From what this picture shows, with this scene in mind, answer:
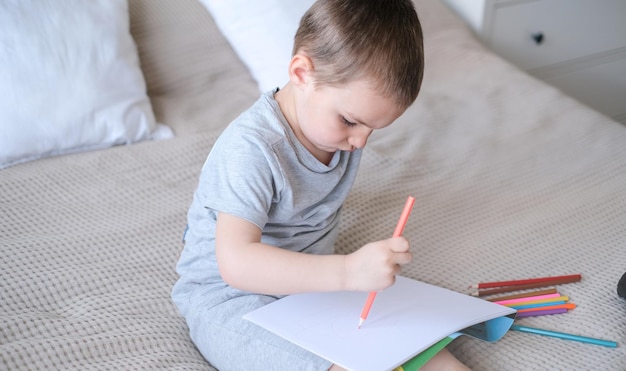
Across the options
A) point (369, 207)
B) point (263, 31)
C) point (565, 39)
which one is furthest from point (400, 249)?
point (565, 39)

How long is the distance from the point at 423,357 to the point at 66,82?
947 mm

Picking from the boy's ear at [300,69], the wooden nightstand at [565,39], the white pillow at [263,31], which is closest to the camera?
the boy's ear at [300,69]

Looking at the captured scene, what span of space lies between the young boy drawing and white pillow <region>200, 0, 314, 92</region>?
26.5 inches

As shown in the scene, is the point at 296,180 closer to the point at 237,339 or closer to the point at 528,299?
the point at 237,339

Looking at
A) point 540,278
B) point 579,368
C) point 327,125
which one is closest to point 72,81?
point 327,125

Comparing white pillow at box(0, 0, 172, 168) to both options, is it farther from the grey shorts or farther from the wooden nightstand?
the wooden nightstand

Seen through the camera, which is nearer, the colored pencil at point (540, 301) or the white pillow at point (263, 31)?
the colored pencil at point (540, 301)

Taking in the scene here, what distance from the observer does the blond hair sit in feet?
2.68

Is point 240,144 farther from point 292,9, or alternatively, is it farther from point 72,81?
point 292,9

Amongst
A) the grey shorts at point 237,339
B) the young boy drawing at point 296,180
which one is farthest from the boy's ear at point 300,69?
the grey shorts at point 237,339

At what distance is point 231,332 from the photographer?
2.92 feet

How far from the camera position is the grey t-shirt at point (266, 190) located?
33.7 inches

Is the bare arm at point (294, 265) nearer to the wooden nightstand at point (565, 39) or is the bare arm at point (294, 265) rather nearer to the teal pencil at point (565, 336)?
the teal pencil at point (565, 336)

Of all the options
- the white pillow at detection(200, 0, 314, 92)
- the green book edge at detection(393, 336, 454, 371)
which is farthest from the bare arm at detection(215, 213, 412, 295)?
the white pillow at detection(200, 0, 314, 92)
